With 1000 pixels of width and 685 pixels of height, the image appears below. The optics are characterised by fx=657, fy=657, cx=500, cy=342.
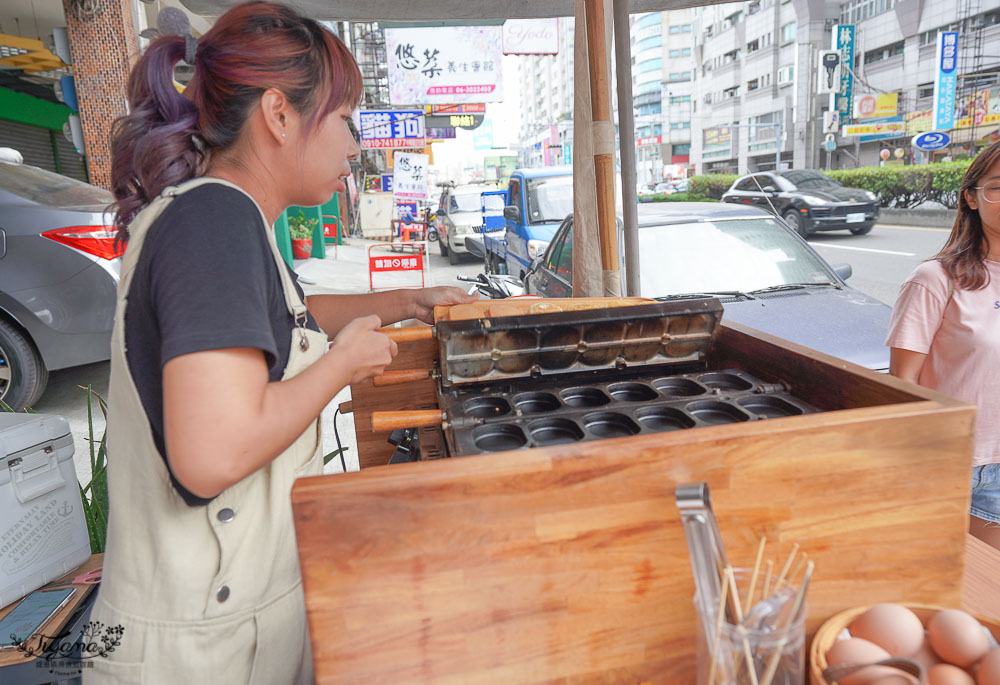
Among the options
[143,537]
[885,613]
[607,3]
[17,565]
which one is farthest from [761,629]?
[607,3]

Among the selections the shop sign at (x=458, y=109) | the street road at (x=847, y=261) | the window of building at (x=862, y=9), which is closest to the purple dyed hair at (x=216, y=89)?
the street road at (x=847, y=261)

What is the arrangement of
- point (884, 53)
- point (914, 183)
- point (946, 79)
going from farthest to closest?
point (884, 53), point (946, 79), point (914, 183)

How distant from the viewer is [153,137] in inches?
44.6

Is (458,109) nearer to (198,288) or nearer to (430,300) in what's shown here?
(430,300)

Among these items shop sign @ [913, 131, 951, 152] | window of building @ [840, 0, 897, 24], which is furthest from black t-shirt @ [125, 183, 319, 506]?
window of building @ [840, 0, 897, 24]

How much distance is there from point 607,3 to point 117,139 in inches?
71.5

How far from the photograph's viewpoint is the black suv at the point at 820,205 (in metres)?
14.9

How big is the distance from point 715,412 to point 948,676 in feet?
1.87

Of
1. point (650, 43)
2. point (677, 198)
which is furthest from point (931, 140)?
point (650, 43)

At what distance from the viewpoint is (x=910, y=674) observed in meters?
0.77

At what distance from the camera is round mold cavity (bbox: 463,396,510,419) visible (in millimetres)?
1404

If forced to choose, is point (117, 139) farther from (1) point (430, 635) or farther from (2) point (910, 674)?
(2) point (910, 674)

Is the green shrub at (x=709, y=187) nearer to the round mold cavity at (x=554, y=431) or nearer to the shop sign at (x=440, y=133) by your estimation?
the shop sign at (x=440, y=133)

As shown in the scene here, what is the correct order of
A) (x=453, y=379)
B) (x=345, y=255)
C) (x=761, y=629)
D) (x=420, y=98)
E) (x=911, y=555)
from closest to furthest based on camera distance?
(x=761, y=629) → (x=911, y=555) → (x=453, y=379) → (x=420, y=98) → (x=345, y=255)
